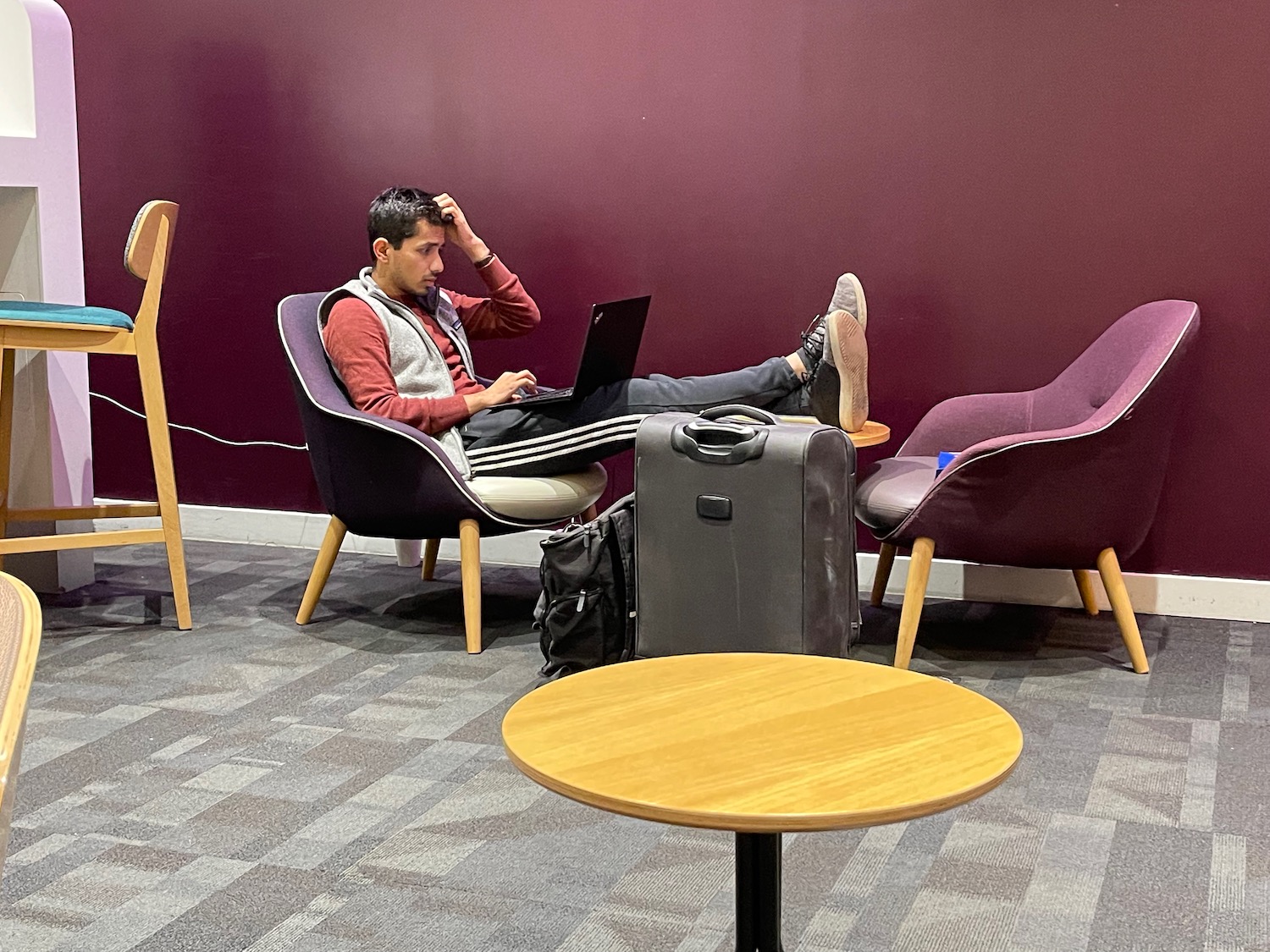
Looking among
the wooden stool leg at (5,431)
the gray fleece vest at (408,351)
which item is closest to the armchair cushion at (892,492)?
the gray fleece vest at (408,351)

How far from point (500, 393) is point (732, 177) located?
1077mm

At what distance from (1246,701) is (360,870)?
1.98m

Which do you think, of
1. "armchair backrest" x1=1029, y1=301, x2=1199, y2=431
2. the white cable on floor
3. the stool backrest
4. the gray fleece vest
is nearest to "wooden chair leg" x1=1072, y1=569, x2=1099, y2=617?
"armchair backrest" x1=1029, y1=301, x2=1199, y2=431

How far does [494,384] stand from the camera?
3686 mm

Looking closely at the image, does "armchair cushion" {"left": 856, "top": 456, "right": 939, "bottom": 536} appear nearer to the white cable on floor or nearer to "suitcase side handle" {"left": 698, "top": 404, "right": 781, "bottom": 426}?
"suitcase side handle" {"left": 698, "top": 404, "right": 781, "bottom": 426}

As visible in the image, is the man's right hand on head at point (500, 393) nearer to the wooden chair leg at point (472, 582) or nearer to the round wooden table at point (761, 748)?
the wooden chair leg at point (472, 582)

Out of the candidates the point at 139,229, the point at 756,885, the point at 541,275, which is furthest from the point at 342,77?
the point at 756,885

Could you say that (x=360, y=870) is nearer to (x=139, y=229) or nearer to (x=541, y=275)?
(x=139, y=229)

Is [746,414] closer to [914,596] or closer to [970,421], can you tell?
[914,596]

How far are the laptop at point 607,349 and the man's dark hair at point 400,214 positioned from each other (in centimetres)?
52

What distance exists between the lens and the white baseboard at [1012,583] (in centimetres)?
388

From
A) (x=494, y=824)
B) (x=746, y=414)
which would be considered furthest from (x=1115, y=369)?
(x=494, y=824)

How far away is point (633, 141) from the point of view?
14.0 ft

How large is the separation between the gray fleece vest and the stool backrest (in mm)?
2772
